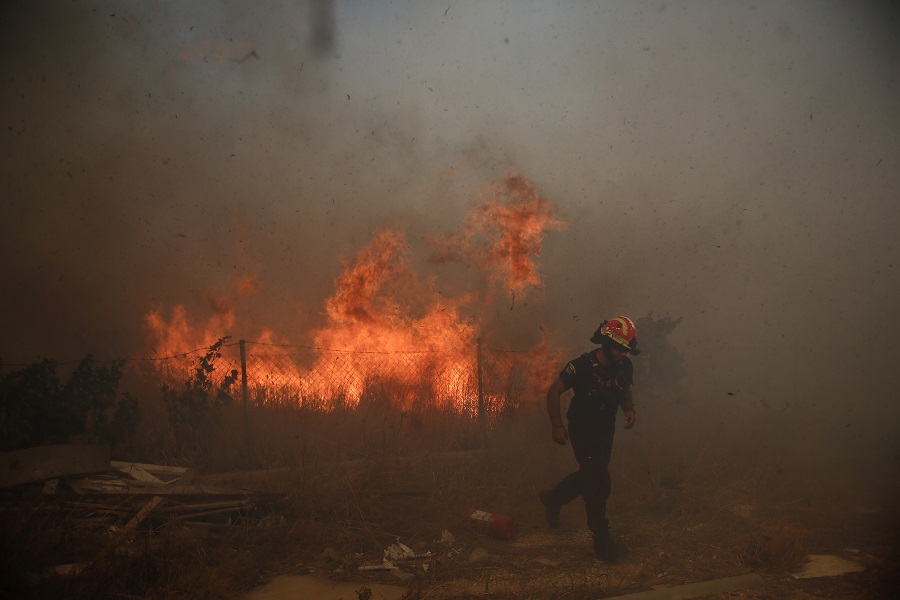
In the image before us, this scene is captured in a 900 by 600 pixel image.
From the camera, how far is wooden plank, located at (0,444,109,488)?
4762 millimetres

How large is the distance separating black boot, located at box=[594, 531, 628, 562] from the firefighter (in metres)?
0.01

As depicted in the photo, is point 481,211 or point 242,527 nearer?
point 242,527

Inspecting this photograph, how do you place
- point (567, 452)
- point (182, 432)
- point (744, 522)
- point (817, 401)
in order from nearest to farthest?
1. point (744, 522)
2. point (182, 432)
3. point (567, 452)
4. point (817, 401)

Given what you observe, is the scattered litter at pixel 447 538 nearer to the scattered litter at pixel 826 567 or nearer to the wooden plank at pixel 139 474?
the wooden plank at pixel 139 474

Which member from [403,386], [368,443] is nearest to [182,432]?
[368,443]

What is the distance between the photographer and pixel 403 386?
9367mm

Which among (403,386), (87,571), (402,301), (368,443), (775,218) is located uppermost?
(775,218)

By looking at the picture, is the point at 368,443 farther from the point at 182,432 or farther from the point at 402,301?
the point at 402,301

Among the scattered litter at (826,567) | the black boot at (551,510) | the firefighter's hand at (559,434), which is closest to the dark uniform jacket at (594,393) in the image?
the firefighter's hand at (559,434)

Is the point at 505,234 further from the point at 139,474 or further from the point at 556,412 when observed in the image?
the point at 139,474

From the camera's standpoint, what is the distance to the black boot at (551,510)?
568 centimetres

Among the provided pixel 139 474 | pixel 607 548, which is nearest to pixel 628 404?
pixel 607 548

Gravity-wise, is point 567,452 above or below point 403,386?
below

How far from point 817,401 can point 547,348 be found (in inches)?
193
